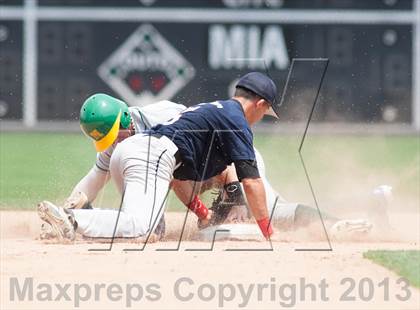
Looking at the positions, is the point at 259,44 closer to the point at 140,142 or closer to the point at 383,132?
the point at 383,132

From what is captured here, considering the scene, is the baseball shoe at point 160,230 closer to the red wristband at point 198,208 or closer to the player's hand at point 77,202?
the red wristband at point 198,208

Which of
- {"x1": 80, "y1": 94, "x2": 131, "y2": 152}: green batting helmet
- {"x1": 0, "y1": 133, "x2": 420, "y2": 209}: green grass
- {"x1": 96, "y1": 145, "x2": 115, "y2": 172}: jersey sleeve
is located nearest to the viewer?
{"x1": 80, "y1": 94, "x2": 131, "y2": 152}: green batting helmet

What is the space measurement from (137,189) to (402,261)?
191 centimetres

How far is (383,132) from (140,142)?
15.6 meters

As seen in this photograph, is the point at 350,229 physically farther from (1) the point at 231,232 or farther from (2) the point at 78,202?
(2) the point at 78,202

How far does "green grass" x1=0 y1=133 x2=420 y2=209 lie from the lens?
11359 millimetres

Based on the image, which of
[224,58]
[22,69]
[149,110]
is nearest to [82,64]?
[22,69]

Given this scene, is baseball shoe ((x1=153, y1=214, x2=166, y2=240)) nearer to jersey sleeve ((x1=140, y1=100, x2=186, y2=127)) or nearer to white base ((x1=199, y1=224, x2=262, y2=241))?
white base ((x1=199, y1=224, x2=262, y2=241))

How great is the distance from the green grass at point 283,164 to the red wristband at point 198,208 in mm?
2371

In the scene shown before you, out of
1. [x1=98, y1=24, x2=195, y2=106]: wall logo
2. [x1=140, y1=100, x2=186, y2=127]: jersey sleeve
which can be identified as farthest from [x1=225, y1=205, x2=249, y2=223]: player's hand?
[x1=98, y1=24, x2=195, y2=106]: wall logo

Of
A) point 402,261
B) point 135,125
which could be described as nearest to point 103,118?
point 135,125

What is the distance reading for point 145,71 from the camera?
21297 millimetres

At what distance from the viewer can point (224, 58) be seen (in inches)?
836

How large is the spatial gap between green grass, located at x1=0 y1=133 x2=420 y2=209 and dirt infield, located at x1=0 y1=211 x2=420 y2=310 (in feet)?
10.9
